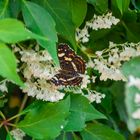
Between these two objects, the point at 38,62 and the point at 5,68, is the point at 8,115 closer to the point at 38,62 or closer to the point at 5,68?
the point at 38,62

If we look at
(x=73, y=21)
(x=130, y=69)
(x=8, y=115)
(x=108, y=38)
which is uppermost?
(x=130, y=69)

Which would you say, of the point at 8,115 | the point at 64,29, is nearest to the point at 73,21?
the point at 64,29

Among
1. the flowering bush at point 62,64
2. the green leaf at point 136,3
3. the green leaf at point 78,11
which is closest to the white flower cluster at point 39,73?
the flowering bush at point 62,64

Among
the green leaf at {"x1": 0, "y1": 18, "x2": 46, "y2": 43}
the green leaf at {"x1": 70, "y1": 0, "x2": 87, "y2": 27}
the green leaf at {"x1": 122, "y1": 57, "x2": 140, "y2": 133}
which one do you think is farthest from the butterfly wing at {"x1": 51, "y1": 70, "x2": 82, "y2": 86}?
the green leaf at {"x1": 122, "y1": 57, "x2": 140, "y2": 133}

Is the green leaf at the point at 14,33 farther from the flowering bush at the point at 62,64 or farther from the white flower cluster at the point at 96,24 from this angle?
the white flower cluster at the point at 96,24

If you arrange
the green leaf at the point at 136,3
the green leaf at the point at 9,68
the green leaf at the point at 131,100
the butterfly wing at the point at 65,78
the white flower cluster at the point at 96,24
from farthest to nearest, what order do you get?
the green leaf at the point at 136,3, the white flower cluster at the point at 96,24, the butterfly wing at the point at 65,78, the green leaf at the point at 9,68, the green leaf at the point at 131,100

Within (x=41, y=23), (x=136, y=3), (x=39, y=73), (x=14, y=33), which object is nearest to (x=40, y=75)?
(x=39, y=73)

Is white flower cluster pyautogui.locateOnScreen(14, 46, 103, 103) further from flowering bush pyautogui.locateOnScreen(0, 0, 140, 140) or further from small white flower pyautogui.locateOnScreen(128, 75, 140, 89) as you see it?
small white flower pyautogui.locateOnScreen(128, 75, 140, 89)
